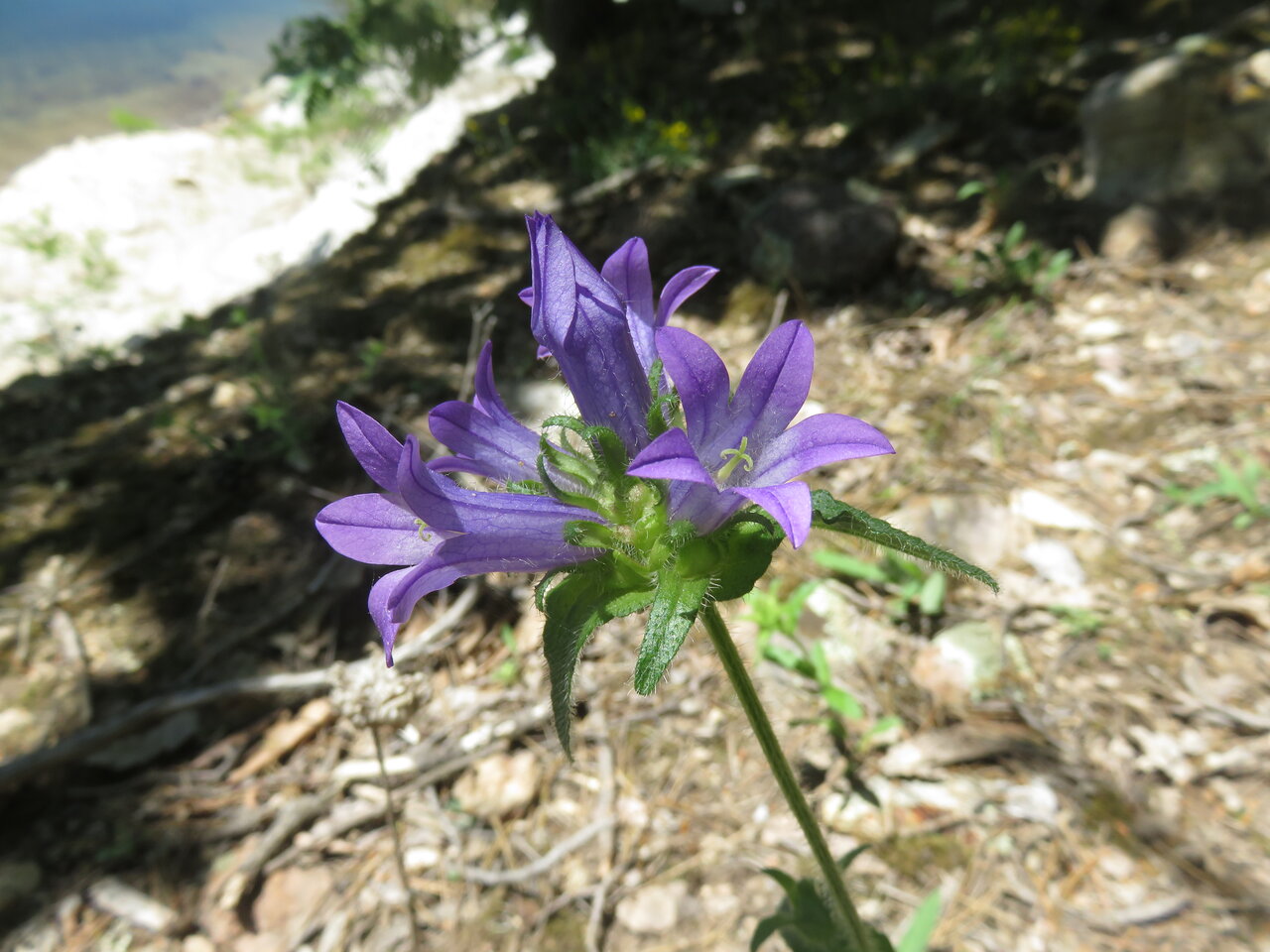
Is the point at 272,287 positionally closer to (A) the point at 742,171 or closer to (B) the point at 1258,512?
(A) the point at 742,171

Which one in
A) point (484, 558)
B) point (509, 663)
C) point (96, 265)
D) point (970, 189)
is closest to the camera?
point (484, 558)

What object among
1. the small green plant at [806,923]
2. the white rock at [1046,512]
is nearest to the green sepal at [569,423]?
the small green plant at [806,923]

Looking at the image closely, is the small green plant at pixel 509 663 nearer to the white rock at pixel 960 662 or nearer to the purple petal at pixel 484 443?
the white rock at pixel 960 662

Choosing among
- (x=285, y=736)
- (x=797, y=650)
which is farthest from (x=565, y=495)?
(x=285, y=736)

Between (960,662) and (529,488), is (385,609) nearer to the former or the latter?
(529,488)

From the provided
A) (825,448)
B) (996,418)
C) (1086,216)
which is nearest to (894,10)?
(1086,216)

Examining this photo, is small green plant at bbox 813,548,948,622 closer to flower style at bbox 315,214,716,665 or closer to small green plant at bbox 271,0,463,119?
flower style at bbox 315,214,716,665

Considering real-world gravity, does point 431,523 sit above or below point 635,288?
below
